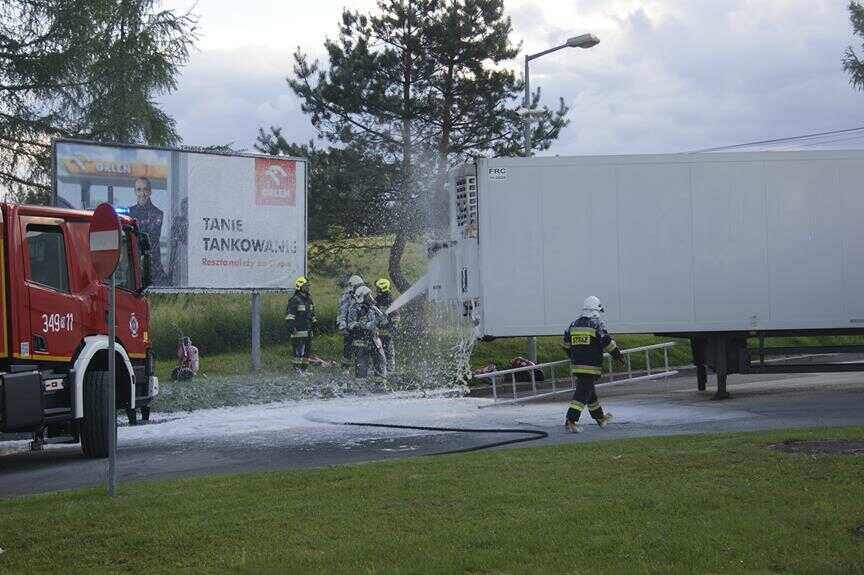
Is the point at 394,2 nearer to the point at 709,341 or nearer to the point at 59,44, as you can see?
the point at 59,44

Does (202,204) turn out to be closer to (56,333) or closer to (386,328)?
(386,328)

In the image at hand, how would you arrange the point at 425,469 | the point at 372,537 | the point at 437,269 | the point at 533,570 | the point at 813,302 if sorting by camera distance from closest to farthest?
the point at 533,570 < the point at 372,537 < the point at 425,469 < the point at 813,302 < the point at 437,269

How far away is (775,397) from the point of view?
56.3ft

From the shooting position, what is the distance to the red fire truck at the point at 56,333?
11516mm

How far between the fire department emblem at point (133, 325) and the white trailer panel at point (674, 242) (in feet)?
17.3

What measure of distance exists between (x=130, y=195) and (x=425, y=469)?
13.9 metres

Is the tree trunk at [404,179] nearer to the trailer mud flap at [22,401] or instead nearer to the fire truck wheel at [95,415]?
the fire truck wheel at [95,415]

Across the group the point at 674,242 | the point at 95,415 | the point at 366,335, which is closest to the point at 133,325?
the point at 95,415

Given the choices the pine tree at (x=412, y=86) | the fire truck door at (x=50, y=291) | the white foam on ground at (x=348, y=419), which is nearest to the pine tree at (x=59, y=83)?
the pine tree at (x=412, y=86)

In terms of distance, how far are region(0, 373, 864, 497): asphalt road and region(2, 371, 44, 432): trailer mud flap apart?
59 cm

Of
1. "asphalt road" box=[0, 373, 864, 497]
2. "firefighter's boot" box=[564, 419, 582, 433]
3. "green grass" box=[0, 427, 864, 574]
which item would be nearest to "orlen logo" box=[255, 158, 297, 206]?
"asphalt road" box=[0, 373, 864, 497]

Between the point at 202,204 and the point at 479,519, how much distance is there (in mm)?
16440

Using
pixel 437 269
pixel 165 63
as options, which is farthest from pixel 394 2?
pixel 437 269

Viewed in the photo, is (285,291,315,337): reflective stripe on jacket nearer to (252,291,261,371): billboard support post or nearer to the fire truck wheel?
(252,291,261,371): billboard support post
